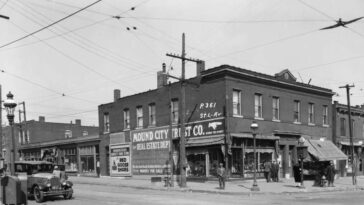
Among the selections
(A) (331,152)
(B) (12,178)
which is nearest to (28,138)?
(A) (331,152)

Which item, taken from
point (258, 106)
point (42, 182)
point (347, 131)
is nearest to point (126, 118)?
point (258, 106)

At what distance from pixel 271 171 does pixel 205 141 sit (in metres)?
5.17

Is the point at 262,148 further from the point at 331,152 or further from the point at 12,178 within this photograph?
the point at 12,178

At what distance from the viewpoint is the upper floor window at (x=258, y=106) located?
112 feet

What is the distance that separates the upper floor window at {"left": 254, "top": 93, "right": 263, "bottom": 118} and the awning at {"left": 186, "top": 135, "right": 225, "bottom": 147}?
3990mm

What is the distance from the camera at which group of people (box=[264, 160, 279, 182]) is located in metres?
32.2

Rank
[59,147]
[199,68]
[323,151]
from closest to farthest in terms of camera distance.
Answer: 1. [199,68]
2. [323,151]
3. [59,147]

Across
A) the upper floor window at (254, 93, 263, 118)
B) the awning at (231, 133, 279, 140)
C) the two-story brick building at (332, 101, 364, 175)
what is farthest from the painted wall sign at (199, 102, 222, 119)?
the two-story brick building at (332, 101, 364, 175)

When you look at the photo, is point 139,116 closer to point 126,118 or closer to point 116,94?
point 126,118

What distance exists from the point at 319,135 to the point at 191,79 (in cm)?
1312

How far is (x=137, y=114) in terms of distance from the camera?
40.1 metres

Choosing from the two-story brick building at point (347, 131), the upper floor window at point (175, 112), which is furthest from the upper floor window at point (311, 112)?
the upper floor window at point (175, 112)

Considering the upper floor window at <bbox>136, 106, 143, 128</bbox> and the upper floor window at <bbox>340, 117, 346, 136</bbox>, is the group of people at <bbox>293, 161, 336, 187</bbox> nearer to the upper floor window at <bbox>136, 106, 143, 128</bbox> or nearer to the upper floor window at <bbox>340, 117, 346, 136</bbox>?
the upper floor window at <bbox>340, 117, 346, 136</bbox>

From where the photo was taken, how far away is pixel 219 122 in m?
32.1
